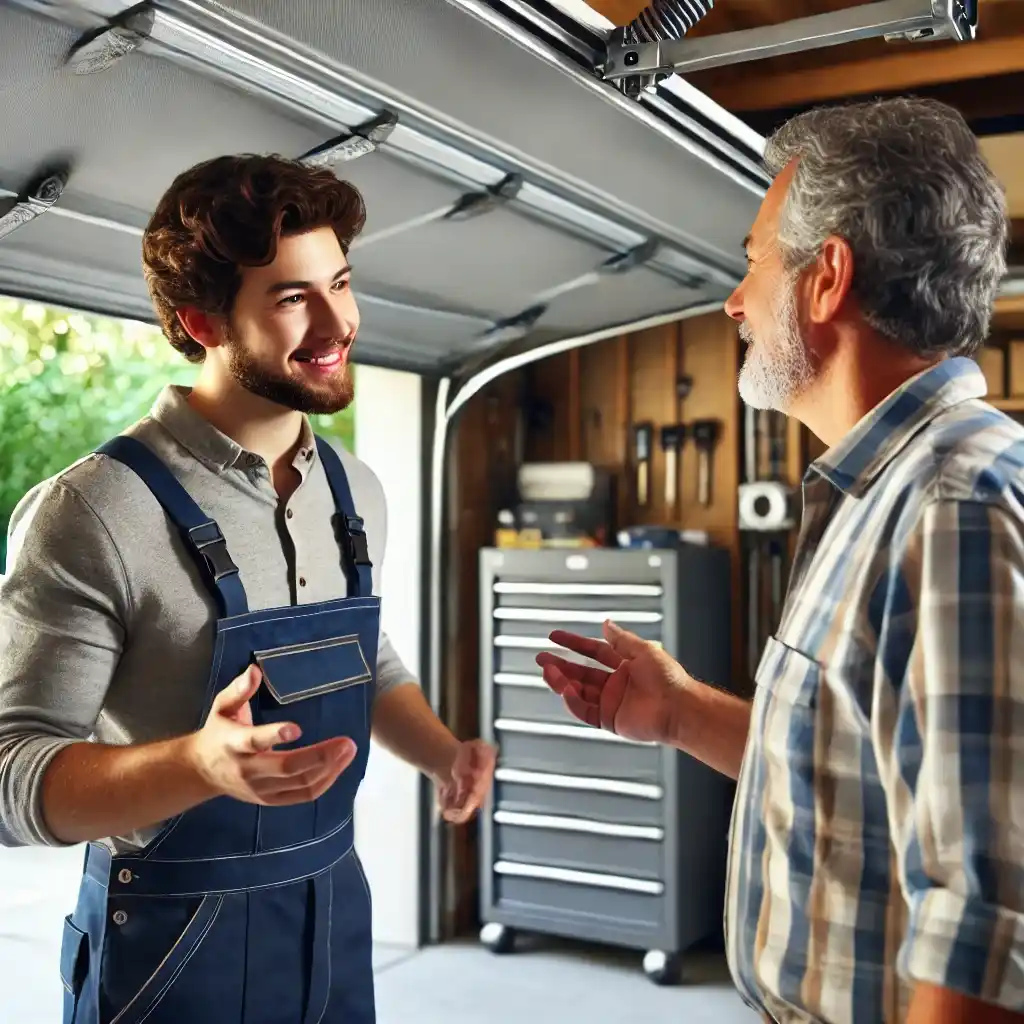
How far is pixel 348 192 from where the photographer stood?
1.83 m

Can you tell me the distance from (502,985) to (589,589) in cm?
132

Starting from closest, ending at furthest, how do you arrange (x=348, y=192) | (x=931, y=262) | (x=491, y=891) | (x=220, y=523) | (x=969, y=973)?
1. (x=969, y=973)
2. (x=931, y=262)
3. (x=220, y=523)
4. (x=348, y=192)
5. (x=491, y=891)

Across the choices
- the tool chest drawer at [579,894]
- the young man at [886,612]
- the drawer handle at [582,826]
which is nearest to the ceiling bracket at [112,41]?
the young man at [886,612]

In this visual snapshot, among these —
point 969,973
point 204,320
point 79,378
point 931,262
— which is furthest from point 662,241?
point 79,378

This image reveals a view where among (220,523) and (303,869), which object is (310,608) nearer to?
(220,523)

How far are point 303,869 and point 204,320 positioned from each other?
808 millimetres

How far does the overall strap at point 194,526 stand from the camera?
1.62 metres

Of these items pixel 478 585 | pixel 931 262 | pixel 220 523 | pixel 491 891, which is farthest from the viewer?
pixel 478 585

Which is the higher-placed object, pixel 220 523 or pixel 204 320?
pixel 204 320

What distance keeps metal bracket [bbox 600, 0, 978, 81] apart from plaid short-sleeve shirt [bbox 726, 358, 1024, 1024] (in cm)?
70

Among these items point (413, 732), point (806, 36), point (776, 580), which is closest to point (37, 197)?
point (413, 732)

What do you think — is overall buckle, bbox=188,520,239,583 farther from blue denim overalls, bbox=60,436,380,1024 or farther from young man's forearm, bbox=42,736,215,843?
young man's forearm, bbox=42,736,215,843

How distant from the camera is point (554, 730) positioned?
410 cm

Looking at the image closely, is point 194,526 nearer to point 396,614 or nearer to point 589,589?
point 589,589
